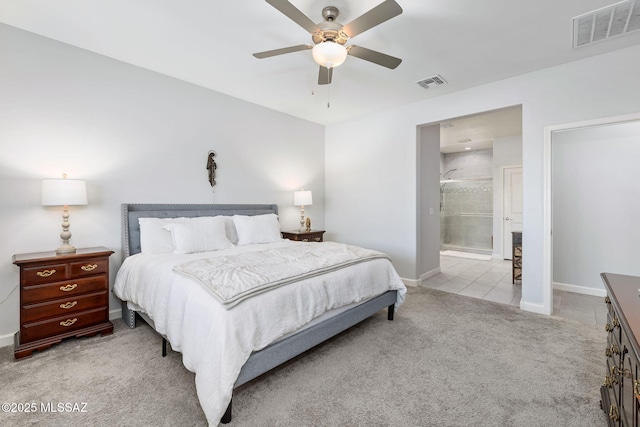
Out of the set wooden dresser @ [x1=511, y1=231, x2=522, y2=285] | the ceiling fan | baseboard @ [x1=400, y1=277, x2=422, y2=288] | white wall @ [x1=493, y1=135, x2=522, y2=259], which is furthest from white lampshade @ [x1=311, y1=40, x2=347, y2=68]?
white wall @ [x1=493, y1=135, x2=522, y2=259]

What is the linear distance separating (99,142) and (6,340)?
2.00m

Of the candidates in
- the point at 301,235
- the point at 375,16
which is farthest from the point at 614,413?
the point at 301,235

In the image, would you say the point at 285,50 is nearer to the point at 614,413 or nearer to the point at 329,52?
the point at 329,52

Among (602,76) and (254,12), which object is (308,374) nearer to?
(254,12)

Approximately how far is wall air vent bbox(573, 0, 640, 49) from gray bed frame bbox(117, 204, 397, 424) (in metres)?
2.94

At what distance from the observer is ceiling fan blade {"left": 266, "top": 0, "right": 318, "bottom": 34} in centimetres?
182

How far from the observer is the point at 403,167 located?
449cm

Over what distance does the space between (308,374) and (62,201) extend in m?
2.59

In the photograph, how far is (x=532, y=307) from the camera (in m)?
3.34

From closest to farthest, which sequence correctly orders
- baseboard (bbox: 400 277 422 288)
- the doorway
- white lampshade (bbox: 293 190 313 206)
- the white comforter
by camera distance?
the white comforter < baseboard (bbox: 400 277 422 288) < the doorway < white lampshade (bbox: 293 190 313 206)

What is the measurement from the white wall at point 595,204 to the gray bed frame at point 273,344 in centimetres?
310

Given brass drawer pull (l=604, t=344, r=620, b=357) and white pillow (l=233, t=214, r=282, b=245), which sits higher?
white pillow (l=233, t=214, r=282, b=245)

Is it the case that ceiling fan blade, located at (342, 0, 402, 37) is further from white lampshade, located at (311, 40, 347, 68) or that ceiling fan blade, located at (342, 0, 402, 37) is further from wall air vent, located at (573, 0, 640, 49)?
wall air vent, located at (573, 0, 640, 49)

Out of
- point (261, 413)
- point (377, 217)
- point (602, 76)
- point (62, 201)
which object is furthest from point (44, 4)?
point (602, 76)
